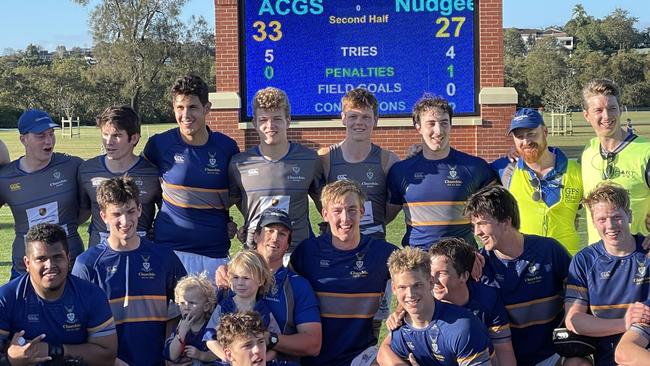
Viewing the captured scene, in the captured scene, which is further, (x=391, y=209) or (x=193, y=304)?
(x=391, y=209)

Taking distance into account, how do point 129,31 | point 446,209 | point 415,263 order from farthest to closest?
point 129,31, point 446,209, point 415,263

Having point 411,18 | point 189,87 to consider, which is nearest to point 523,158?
point 189,87

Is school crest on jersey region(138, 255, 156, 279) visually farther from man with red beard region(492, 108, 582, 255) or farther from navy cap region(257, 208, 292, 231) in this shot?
man with red beard region(492, 108, 582, 255)

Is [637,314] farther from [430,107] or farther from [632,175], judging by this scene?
[430,107]

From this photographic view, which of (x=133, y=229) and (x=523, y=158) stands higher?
(x=523, y=158)

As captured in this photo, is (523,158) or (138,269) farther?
(523,158)

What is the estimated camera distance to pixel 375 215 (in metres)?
5.93

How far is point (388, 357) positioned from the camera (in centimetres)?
466

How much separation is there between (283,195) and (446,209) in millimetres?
1118

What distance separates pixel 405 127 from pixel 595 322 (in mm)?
11379

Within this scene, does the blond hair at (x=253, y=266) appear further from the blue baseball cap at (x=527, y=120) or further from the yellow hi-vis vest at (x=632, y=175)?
the yellow hi-vis vest at (x=632, y=175)

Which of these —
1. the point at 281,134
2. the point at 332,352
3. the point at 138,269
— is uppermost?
the point at 281,134

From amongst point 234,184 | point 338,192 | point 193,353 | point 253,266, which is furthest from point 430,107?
point 193,353

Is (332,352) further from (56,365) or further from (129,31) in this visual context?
(129,31)
